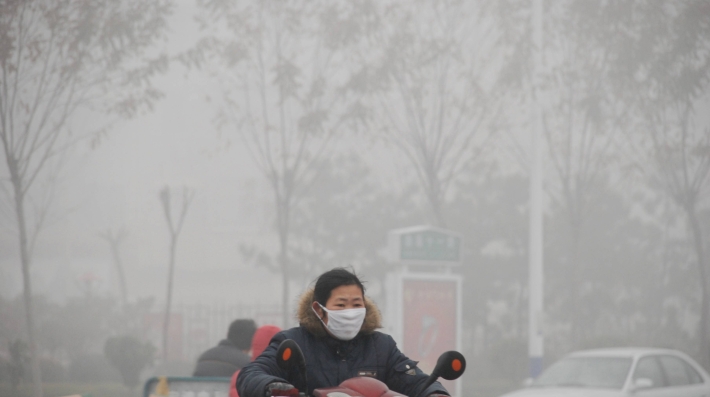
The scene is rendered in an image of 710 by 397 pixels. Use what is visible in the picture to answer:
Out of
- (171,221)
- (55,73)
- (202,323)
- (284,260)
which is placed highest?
(55,73)

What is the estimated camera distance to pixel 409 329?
14383mm

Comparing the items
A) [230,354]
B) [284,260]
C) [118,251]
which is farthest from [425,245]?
[118,251]

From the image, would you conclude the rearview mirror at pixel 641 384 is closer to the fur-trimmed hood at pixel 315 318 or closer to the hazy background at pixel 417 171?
the fur-trimmed hood at pixel 315 318

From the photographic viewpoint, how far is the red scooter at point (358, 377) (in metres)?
2.76

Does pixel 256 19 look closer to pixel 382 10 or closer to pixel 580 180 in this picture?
pixel 382 10

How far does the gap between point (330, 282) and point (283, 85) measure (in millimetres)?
17722

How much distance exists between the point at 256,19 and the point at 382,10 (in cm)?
301

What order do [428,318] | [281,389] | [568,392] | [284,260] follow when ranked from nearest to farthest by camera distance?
[281,389] → [568,392] → [428,318] → [284,260]

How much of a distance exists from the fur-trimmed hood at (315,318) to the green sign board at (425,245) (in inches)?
433

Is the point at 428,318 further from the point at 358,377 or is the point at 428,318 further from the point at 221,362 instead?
the point at 358,377

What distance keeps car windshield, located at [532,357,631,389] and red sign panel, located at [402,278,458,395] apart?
9.62ft

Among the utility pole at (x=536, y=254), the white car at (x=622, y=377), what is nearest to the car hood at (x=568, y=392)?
the white car at (x=622, y=377)

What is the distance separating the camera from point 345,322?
123 inches

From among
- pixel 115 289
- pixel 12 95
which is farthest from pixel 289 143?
pixel 12 95
